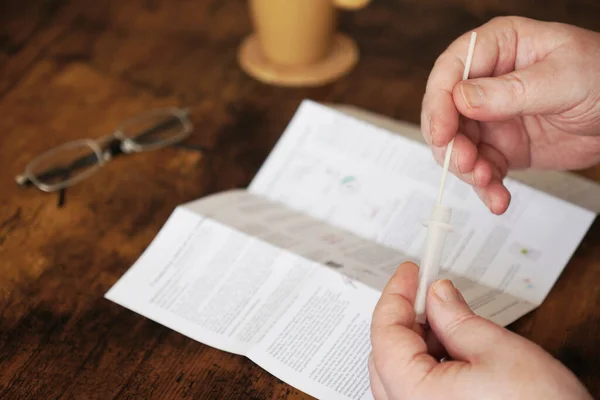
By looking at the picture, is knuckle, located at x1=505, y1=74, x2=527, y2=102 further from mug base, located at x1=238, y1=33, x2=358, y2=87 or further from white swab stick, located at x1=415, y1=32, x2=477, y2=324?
mug base, located at x1=238, y1=33, x2=358, y2=87

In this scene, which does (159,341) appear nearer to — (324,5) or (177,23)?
(324,5)

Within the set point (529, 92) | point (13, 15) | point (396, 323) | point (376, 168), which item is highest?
point (529, 92)

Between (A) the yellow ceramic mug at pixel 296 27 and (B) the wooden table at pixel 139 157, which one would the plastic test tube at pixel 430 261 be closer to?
(B) the wooden table at pixel 139 157

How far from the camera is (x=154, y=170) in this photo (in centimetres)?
110

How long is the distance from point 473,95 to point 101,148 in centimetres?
59

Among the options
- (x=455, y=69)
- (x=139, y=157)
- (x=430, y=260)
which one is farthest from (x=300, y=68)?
(x=430, y=260)

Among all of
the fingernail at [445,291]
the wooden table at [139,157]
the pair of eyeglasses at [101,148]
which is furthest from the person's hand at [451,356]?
the pair of eyeglasses at [101,148]

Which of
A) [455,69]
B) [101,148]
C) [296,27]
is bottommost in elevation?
[101,148]

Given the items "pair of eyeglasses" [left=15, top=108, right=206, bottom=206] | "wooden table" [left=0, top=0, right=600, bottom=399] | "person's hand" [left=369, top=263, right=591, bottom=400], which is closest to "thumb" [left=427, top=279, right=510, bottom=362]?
"person's hand" [left=369, top=263, right=591, bottom=400]

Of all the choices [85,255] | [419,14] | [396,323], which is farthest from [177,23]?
[396,323]

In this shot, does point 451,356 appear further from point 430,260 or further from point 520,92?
point 520,92

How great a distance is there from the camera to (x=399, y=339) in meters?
0.69

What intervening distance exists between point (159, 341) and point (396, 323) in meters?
0.30

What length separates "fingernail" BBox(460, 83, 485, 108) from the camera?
82cm
